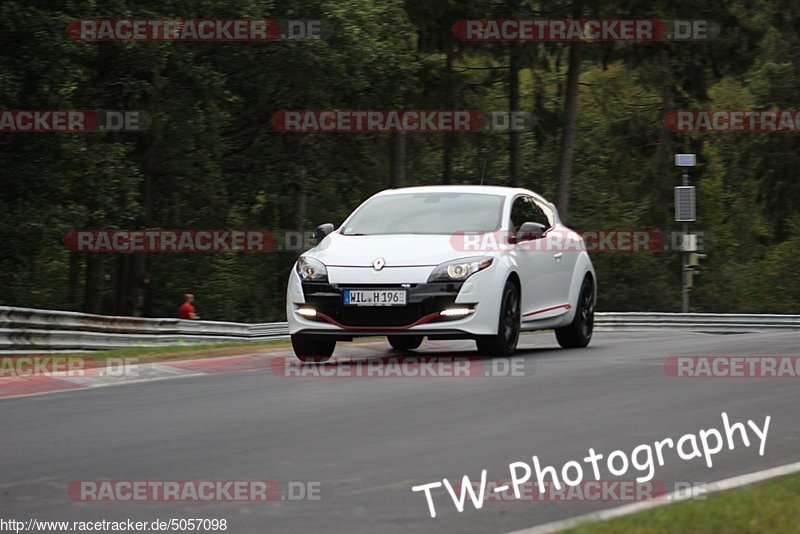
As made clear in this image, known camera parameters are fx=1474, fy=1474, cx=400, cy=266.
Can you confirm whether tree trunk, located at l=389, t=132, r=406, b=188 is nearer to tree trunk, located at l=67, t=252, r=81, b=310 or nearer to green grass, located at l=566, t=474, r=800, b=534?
tree trunk, located at l=67, t=252, r=81, b=310

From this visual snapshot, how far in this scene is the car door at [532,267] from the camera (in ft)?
47.5

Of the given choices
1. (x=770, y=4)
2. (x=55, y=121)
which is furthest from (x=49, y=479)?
(x=770, y=4)

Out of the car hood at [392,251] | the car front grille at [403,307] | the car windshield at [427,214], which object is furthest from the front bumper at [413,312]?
the car windshield at [427,214]

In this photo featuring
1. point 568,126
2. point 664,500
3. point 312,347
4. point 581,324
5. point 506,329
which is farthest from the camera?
point 568,126

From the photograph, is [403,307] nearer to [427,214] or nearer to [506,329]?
[506,329]

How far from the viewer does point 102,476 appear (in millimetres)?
7535

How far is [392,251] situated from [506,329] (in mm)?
1391

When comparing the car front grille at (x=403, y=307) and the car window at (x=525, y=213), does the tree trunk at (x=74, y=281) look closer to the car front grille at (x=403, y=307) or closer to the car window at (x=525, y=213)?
the car window at (x=525, y=213)

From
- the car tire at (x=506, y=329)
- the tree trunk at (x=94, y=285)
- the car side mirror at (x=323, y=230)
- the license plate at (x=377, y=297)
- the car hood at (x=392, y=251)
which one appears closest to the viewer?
the license plate at (x=377, y=297)

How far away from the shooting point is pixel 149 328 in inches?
1040

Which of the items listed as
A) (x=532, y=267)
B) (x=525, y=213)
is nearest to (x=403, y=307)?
(x=532, y=267)

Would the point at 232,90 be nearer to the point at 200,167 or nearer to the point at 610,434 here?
the point at 200,167

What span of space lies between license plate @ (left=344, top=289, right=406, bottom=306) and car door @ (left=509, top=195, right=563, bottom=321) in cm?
158

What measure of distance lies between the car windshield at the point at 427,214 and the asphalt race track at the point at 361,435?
6.17 ft
